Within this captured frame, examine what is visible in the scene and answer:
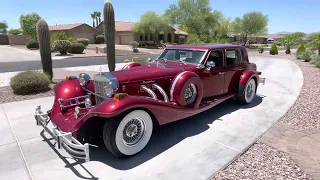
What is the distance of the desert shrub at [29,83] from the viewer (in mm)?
7133

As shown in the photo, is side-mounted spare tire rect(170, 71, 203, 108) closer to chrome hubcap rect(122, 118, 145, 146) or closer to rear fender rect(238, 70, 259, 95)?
chrome hubcap rect(122, 118, 145, 146)

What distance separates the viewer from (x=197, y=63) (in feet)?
16.1

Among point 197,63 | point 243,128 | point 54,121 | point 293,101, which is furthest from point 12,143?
point 293,101

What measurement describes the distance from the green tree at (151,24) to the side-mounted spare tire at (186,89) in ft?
115

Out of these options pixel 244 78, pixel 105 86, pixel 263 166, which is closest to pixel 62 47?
pixel 244 78

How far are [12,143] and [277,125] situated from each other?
16.8 ft

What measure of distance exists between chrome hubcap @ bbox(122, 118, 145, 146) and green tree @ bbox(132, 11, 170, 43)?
36.1 m

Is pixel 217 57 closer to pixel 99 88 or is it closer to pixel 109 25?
pixel 99 88

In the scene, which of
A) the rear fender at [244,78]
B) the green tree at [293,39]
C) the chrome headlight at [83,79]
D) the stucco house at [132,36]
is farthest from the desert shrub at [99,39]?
the chrome headlight at [83,79]

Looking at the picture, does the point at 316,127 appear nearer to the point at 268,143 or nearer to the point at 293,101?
the point at 268,143

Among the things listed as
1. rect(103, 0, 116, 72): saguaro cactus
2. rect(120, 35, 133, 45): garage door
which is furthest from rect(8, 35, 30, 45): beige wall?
rect(103, 0, 116, 72): saguaro cactus

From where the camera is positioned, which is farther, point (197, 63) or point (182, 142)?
point (197, 63)

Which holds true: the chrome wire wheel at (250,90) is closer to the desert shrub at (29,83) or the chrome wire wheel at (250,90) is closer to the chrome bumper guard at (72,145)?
the chrome bumper guard at (72,145)

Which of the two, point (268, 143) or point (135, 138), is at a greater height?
point (135, 138)
